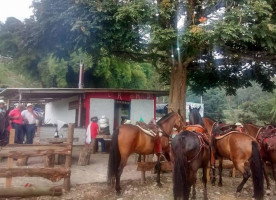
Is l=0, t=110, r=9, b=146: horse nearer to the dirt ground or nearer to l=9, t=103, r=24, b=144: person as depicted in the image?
the dirt ground

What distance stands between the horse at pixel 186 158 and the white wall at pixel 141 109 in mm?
9719

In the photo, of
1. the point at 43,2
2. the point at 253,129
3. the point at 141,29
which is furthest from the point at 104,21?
the point at 253,129

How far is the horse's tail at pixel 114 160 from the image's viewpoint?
6973 mm

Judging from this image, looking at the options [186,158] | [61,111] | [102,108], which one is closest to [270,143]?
[186,158]

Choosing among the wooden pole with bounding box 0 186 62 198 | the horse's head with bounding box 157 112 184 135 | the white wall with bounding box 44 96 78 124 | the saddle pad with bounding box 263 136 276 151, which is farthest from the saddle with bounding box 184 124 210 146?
the white wall with bounding box 44 96 78 124

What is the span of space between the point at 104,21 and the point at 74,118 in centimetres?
949

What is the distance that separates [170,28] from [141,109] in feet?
25.8

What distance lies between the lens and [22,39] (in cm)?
1094

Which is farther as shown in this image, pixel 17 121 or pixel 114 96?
pixel 114 96

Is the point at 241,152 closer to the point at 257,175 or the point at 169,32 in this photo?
the point at 257,175

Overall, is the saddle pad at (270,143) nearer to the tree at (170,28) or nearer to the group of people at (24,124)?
the tree at (170,28)

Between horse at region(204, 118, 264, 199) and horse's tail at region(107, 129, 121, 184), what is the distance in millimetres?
2740

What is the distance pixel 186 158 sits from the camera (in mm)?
5852

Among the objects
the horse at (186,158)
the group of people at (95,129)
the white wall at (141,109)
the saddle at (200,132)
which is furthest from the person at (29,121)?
the horse at (186,158)
